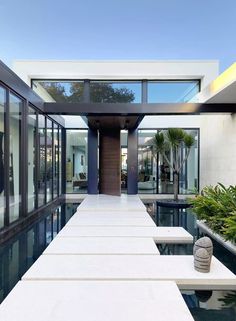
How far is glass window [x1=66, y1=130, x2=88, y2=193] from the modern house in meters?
0.04

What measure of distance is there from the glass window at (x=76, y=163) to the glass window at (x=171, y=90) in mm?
3137

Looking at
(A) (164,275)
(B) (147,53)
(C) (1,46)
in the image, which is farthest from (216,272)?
(C) (1,46)

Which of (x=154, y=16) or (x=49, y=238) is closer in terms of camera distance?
(x=49, y=238)

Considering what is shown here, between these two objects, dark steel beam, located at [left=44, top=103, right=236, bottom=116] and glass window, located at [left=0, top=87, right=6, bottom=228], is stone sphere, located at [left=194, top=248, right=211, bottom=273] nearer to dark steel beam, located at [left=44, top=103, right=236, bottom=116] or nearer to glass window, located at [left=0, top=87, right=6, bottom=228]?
glass window, located at [left=0, top=87, right=6, bottom=228]

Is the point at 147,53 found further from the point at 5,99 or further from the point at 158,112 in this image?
the point at 5,99

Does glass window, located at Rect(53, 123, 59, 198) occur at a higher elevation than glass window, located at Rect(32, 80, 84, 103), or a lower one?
lower

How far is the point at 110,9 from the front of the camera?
1265 centimetres

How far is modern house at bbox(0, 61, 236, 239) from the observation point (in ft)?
27.9

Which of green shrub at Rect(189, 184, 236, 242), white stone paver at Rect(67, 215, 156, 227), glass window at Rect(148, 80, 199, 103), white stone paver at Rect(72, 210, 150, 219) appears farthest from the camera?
glass window at Rect(148, 80, 199, 103)

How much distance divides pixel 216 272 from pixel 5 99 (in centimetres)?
464

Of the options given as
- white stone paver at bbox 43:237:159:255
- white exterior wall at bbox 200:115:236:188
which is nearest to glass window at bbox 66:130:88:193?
white exterior wall at bbox 200:115:236:188

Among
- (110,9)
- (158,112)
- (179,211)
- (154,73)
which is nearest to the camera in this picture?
(158,112)

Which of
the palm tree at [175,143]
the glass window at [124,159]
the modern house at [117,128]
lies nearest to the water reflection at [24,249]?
the modern house at [117,128]

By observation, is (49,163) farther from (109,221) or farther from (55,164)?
(109,221)
